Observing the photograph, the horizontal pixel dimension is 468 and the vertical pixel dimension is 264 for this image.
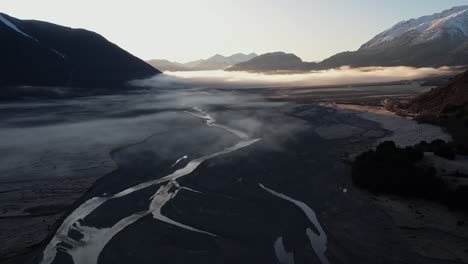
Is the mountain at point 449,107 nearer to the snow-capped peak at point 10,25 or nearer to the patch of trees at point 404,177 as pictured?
the patch of trees at point 404,177

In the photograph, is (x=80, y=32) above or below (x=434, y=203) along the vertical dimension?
above

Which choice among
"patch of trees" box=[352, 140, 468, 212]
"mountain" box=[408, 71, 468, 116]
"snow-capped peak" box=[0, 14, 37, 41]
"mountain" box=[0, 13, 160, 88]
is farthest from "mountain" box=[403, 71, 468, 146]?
"snow-capped peak" box=[0, 14, 37, 41]

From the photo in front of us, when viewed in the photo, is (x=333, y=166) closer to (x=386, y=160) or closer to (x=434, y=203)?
(x=386, y=160)

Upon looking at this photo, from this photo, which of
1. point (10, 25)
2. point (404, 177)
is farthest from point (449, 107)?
point (10, 25)

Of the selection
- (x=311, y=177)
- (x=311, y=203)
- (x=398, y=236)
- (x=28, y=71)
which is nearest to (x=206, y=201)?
(x=311, y=203)

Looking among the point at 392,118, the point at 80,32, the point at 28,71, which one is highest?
the point at 80,32

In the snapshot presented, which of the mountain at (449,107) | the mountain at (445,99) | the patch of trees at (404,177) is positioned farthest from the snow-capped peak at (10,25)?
the patch of trees at (404,177)

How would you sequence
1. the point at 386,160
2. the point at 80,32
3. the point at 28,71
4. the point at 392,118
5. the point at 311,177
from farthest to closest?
the point at 80,32 < the point at 28,71 < the point at 392,118 < the point at 311,177 < the point at 386,160
